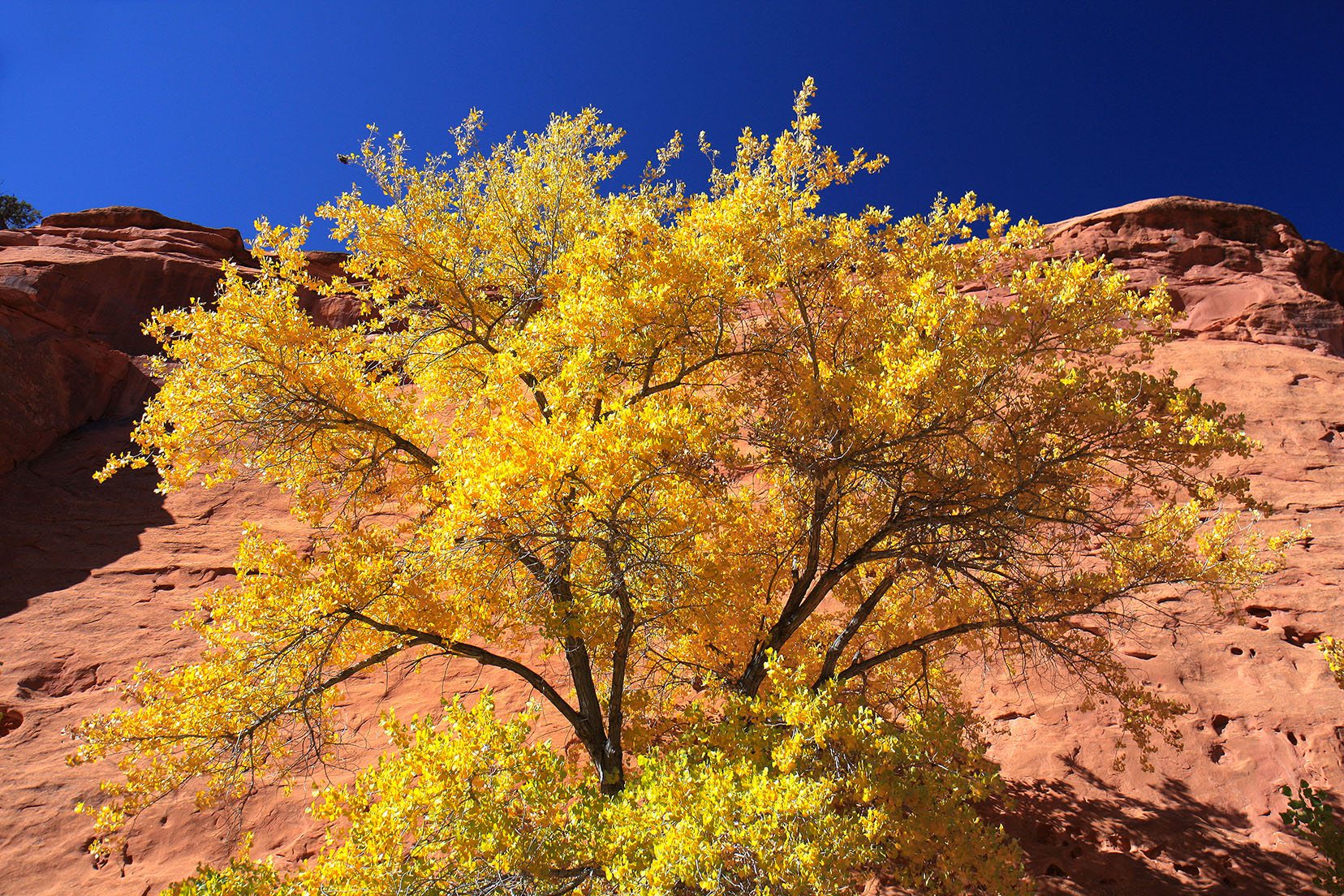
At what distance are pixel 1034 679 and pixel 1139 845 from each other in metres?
3.34

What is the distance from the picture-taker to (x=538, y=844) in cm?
499

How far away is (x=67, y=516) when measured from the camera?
17297 millimetres

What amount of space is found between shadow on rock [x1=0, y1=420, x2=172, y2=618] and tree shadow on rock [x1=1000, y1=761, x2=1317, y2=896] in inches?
758

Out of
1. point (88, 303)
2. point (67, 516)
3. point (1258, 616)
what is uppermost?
point (88, 303)

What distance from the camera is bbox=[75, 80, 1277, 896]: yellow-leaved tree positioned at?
5230 millimetres

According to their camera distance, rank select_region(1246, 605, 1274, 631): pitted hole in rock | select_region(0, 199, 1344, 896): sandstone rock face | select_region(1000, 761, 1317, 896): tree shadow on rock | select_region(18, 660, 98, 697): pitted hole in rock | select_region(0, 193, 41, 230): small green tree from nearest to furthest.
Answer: select_region(1000, 761, 1317, 896): tree shadow on rock
select_region(0, 199, 1344, 896): sandstone rock face
select_region(1246, 605, 1274, 631): pitted hole in rock
select_region(18, 660, 98, 697): pitted hole in rock
select_region(0, 193, 41, 230): small green tree

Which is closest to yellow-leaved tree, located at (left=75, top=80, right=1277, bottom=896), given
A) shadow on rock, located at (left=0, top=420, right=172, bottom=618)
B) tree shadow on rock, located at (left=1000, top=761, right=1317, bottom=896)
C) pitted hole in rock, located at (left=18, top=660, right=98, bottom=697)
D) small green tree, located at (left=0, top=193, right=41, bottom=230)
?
tree shadow on rock, located at (left=1000, top=761, right=1317, bottom=896)

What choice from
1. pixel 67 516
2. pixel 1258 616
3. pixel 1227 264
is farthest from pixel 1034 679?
pixel 67 516

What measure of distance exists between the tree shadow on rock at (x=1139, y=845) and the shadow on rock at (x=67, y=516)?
63.2ft

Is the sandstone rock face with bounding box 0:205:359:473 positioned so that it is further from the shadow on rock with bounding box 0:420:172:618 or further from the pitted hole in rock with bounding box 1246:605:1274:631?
the pitted hole in rock with bounding box 1246:605:1274:631

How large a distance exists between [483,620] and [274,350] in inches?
146

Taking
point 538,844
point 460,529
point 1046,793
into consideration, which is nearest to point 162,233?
point 460,529

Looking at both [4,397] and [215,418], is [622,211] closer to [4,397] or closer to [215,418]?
[215,418]

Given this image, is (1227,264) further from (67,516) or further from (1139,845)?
(67,516)
